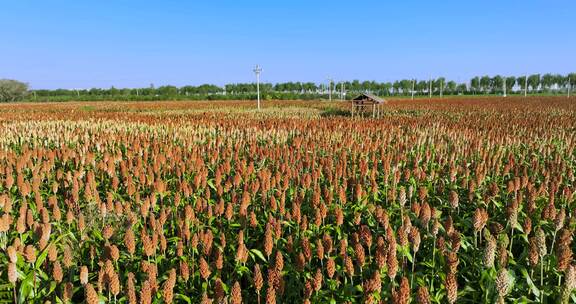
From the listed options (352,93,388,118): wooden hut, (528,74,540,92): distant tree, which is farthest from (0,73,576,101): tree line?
(352,93,388,118): wooden hut

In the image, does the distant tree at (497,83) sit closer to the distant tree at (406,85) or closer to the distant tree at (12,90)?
the distant tree at (406,85)

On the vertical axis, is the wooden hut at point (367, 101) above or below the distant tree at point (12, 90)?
below

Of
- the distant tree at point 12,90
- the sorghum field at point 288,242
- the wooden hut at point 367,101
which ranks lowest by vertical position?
the sorghum field at point 288,242

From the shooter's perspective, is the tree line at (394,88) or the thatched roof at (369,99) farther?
the tree line at (394,88)

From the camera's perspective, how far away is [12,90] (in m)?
73.5

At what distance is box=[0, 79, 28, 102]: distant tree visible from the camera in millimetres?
72750

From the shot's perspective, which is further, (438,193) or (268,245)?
(438,193)

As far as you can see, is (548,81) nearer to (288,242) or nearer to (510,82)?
(510,82)

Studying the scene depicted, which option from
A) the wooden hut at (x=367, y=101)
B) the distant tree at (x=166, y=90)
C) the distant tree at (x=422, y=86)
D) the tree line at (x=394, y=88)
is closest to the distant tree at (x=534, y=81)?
the tree line at (x=394, y=88)

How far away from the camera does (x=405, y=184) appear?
5941 millimetres

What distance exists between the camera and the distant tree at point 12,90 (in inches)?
2864

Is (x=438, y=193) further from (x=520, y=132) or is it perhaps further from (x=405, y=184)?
(x=520, y=132)

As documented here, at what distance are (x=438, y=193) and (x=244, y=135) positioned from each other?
7131mm

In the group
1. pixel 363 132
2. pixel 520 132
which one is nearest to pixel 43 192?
pixel 363 132
